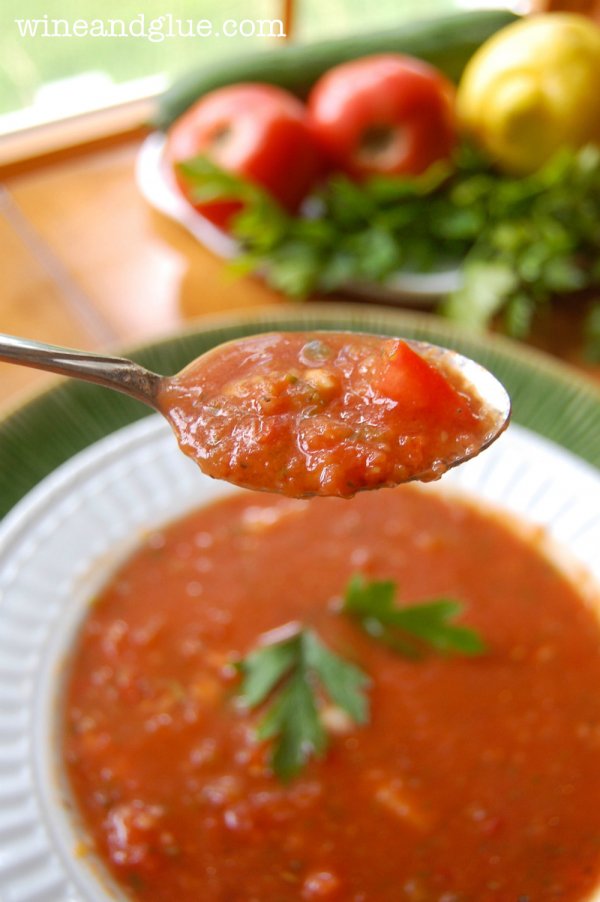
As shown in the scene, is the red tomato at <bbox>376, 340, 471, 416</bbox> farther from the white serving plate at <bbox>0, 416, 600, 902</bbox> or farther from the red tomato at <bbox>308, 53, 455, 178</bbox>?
the red tomato at <bbox>308, 53, 455, 178</bbox>

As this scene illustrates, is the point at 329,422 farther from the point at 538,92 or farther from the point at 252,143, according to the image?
the point at 538,92

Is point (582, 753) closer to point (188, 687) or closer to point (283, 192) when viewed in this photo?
point (188, 687)

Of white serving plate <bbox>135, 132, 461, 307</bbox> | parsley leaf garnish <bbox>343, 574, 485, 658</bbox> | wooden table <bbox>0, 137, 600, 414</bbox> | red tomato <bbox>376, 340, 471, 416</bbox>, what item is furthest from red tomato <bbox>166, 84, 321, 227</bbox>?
red tomato <bbox>376, 340, 471, 416</bbox>

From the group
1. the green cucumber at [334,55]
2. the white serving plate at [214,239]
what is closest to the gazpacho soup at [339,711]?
the white serving plate at [214,239]

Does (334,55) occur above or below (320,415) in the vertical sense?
above

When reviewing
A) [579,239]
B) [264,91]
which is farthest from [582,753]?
[264,91]

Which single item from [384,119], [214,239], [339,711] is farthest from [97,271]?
[339,711]

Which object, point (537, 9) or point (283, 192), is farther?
point (537, 9)
